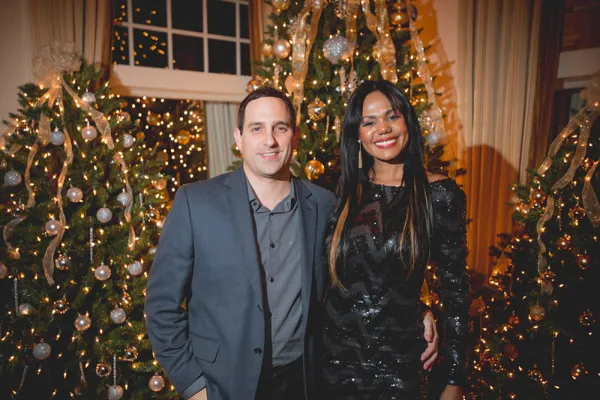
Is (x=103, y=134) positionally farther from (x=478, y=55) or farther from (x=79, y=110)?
(x=478, y=55)

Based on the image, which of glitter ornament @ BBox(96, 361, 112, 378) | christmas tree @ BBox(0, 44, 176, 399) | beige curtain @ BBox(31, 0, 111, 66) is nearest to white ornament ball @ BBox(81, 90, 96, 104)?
christmas tree @ BBox(0, 44, 176, 399)

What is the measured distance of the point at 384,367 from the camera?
1.69m

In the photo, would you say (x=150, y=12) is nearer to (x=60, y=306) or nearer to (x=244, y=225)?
(x=60, y=306)

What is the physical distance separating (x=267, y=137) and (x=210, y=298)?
2.28 feet

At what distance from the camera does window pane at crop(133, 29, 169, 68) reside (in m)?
3.67

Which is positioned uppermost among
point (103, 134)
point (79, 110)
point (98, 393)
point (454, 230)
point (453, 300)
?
point (79, 110)

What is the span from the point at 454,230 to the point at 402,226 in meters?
0.21

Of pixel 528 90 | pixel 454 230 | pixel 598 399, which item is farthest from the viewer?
pixel 528 90

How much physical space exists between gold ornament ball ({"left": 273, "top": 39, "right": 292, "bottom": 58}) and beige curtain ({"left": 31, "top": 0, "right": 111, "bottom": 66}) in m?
1.33

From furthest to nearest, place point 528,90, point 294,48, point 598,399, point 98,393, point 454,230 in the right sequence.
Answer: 1. point 528,90
2. point 294,48
3. point 98,393
4. point 598,399
5. point 454,230

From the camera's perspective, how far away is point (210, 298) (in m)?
1.61

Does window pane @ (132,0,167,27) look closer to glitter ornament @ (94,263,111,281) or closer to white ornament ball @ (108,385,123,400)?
glitter ornament @ (94,263,111,281)

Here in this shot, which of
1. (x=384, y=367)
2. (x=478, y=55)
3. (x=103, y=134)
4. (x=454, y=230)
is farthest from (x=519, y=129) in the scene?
(x=103, y=134)

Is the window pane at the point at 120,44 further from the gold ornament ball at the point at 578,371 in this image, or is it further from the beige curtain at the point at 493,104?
the gold ornament ball at the point at 578,371
